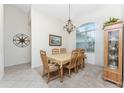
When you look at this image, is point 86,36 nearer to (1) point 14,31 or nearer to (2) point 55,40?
(2) point 55,40

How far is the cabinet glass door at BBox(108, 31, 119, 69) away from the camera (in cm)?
251

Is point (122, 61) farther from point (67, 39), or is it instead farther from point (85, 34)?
point (67, 39)

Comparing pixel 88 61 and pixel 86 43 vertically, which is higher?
pixel 86 43

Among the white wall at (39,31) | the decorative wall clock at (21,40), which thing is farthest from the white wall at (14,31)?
the white wall at (39,31)

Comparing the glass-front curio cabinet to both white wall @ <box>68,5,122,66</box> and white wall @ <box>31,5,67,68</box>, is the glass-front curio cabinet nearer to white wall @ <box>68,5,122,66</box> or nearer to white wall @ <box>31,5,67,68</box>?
white wall @ <box>68,5,122,66</box>

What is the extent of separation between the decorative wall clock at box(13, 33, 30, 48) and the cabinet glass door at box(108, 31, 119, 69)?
13.9 feet

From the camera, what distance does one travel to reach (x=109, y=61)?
269 centimetres

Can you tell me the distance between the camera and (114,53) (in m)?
2.60

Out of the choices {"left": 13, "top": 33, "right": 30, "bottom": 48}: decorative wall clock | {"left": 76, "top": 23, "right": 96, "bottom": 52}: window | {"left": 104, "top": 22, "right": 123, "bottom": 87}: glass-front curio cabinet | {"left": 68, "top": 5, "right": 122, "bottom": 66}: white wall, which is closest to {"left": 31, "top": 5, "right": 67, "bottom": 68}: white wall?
{"left": 13, "top": 33, "right": 30, "bottom": 48}: decorative wall clock

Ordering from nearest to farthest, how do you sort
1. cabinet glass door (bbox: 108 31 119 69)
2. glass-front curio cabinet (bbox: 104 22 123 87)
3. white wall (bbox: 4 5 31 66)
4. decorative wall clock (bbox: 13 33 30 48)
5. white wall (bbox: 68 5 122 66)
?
1. glass-front curio cabinet (bbox: 104 22 123 87)
2. cabinet glass door (bbox: 108 31 119 69)
3. white wall (bbox: 68 5 122 66)
4. white wall (bbox: 4 5 31 66)
5. decorative wall clock (bbox: 13 33 30 48)

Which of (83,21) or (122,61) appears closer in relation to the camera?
(122,61)

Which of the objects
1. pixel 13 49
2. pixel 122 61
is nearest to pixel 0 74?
pixel 13 49
